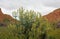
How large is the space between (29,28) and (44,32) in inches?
109

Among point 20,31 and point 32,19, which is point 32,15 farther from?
point 20,31

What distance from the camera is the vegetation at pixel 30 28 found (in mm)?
42531

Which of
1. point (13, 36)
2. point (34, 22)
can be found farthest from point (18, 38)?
point (34, 22)

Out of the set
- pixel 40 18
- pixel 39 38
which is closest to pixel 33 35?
pixel 39 38

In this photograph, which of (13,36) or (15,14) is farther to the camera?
(15,14)

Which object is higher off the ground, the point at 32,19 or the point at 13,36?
the point at 32,19

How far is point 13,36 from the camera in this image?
140 feet

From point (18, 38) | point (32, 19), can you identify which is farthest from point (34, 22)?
point (18, 38)

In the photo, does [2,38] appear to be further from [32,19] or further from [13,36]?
[32,19]

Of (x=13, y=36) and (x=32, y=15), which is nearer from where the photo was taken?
(x=13, y=36)

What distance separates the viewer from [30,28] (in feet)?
145

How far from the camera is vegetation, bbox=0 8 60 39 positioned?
140 ft

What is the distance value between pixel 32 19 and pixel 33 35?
3.93m

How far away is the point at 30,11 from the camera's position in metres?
46.7
